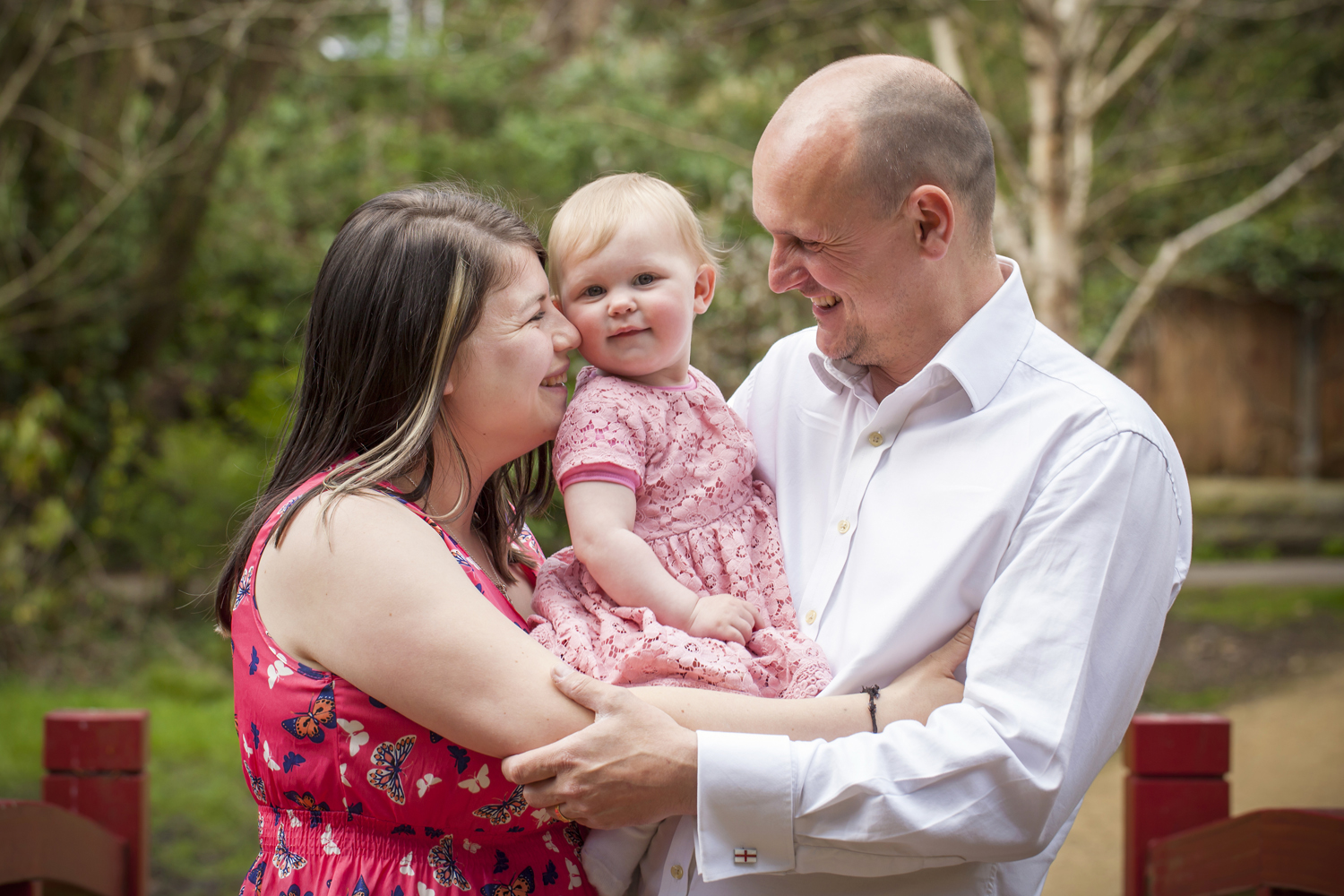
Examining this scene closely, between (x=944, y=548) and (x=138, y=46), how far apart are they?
6.72 m

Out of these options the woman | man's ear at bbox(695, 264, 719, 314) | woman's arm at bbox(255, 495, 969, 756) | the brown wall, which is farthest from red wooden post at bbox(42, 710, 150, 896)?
the brown wall

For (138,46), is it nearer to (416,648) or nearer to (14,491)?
(14,491)

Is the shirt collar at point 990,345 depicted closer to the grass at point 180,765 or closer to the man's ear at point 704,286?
the man's ear at point 704,286

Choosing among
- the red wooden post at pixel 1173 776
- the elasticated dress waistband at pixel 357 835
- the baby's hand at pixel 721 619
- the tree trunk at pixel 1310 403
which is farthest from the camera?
the tree trunk at pixel 1310 403

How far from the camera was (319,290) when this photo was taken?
1904 mm

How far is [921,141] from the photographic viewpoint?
1.96 meters

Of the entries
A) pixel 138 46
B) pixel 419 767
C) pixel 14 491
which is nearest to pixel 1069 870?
pixel 419 767

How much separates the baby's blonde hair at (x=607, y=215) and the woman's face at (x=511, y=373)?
103mm

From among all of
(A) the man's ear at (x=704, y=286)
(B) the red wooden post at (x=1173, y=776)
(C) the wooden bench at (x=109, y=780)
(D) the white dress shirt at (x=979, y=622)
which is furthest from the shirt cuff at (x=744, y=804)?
(C) the wooden bench at (x=109, y=780)

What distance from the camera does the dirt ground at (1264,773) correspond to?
17.1 ft

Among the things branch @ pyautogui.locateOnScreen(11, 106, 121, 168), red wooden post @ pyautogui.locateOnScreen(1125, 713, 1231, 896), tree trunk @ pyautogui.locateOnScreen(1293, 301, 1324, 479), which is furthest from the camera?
tree trunk @ pyautogui.locateOnScreen(1293, 301, 1324, 479)

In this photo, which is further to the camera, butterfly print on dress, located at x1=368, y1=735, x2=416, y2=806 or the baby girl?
the baby girl

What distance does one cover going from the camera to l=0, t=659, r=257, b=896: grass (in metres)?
4.78

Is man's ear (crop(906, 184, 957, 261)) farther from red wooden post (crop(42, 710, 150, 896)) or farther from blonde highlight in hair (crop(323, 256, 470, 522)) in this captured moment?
red wooden post (crop(42, 710, 150, 896))
